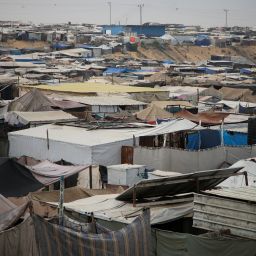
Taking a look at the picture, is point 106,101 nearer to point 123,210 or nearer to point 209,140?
point 209,140

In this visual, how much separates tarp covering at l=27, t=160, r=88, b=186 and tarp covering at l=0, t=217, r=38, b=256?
11.2ft

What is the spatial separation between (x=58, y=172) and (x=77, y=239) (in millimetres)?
4993

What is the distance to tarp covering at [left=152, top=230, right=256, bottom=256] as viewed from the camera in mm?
8805

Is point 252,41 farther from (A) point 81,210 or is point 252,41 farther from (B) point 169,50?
(A) point 81,210

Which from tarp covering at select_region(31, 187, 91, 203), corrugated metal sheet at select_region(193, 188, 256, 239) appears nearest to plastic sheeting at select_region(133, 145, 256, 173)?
tarp covering at select_region(31, 187, 91, 203)

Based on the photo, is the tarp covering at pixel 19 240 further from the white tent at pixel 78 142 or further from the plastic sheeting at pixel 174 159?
the plastic sheeting at pixel 174 159

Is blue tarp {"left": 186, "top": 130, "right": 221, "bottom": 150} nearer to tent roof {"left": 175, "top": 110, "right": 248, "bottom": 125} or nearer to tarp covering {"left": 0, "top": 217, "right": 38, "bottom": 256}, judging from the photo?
tent roof {"left": 175, "top": 110, "right": 248, "bottom": 125}

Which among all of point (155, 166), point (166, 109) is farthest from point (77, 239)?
point (166, 109)

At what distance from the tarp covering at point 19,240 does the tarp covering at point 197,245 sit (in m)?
1.64

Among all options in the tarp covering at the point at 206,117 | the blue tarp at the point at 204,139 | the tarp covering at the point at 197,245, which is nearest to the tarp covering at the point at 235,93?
the tarp covering at the point at 206,117

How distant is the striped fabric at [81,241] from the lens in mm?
8617

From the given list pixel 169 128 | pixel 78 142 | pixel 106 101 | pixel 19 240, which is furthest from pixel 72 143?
pixel 106 101

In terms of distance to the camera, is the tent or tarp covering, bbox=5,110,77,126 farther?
tarp covering, bbox=5,110,77,126

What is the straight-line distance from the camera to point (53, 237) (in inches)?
342
